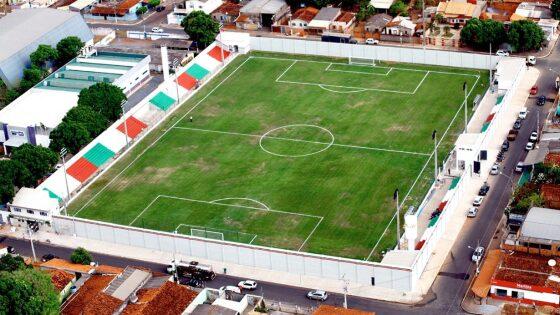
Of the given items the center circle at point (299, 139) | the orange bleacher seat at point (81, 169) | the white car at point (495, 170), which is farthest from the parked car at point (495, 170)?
the orange bleacher seat at point (81, 169)

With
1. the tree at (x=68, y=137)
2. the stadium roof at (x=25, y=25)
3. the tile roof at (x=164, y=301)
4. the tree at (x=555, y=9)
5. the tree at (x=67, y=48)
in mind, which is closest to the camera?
the tile roof at (x=164, y=301)

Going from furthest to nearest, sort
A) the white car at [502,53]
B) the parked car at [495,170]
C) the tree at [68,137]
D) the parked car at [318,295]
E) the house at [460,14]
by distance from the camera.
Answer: the house at [460,14]
the white car at [502,53]
the tree at [68,137]
the parked car at [495,170]
the parked car at [318,295]

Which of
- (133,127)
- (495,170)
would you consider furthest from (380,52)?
(133,127)

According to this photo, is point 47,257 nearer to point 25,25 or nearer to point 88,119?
point 88,119

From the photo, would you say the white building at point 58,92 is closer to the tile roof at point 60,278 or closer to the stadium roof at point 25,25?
the stadium roof at point 25,25

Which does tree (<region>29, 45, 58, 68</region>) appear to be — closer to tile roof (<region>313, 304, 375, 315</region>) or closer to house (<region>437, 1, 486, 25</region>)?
house (<region>437, 1, 486, 25</region>)

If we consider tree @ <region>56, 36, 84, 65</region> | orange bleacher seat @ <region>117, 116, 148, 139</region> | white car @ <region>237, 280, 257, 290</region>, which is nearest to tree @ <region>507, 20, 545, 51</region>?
orange bleacher seat @ <region>117, 116, 148, 139</region>
